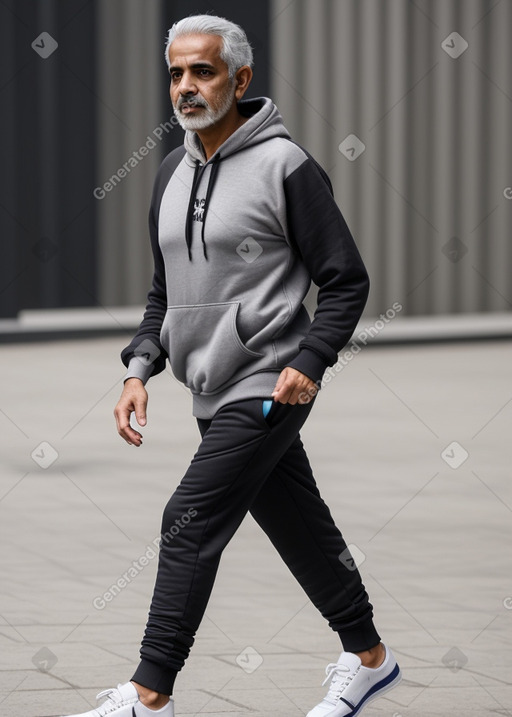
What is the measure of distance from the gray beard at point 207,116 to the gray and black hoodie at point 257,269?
0.05 meters

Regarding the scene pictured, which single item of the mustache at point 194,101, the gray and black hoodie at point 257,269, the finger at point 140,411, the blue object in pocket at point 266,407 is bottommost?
the finger at point 140,411

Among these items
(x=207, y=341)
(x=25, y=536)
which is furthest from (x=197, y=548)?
(x=25, y=536)

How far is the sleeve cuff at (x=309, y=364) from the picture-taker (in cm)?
331

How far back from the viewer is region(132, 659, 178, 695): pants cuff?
331 centimetres

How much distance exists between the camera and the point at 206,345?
3.43m

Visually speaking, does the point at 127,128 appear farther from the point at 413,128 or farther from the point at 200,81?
the point at 200,81

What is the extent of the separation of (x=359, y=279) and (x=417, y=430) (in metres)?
5.34

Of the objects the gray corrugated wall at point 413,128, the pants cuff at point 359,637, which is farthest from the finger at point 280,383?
the gray corrugated wall at point 413,128

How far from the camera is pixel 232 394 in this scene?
3398 millimetres

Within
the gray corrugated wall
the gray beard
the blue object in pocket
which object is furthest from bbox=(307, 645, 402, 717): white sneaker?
the gray corrugated wall

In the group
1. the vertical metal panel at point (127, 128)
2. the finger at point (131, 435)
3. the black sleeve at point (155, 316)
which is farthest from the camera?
the vertical metal panel at point (127, 128)

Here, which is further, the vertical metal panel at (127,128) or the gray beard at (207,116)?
the vertical metal panel at (127,128)

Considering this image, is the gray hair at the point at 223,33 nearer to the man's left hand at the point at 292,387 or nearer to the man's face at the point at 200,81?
the man's face at the point at 200,81

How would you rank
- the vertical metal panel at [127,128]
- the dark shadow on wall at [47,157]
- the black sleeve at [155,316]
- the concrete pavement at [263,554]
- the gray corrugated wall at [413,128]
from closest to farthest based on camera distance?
the black sleeve at [155,316] < the concrete pavement at [263,554] < the dark shadow on wall at [47,157] < the vertical metal panel at [127,128] < the gray corrugated wall at [413,128]
